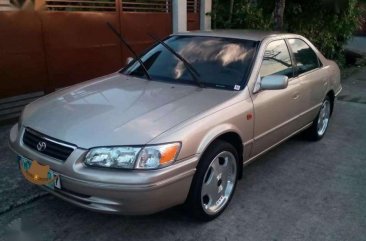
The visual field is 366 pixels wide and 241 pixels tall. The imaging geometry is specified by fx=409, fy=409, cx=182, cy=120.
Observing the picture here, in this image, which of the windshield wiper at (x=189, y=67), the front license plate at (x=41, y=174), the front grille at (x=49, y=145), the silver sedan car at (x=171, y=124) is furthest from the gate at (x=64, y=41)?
the front license plate at (x=41, y=174)

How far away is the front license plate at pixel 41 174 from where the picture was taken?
2881mm

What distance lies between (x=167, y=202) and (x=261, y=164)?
199cm

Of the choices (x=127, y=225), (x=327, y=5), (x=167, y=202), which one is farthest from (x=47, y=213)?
(x=327, y=5)

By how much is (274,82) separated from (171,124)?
3.96 feet

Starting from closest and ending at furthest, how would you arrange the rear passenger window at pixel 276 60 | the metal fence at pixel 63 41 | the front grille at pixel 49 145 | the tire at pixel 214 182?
the front grille at pixel 49 145, the tire at pixel 214 182, the rear passenger window at pixel 276 60, the metal fence at pixel 63 41

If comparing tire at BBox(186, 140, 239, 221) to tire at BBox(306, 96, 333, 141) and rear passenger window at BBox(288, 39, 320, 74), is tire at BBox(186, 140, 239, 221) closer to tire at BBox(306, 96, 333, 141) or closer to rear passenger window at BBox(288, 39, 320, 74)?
rear passenger window at BBox(288, 39, 320, 74)

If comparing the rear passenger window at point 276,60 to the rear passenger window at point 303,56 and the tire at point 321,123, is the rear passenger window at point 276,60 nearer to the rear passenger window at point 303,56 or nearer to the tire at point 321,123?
the rear passenger window at point 303,56

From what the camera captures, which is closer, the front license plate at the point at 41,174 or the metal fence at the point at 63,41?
the front license plate at the point at 41,174

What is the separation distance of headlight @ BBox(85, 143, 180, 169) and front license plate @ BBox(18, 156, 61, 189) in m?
0.30

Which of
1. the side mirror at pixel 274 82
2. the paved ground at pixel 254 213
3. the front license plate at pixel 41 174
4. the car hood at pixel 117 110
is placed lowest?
the paved ground at pixel 254 213

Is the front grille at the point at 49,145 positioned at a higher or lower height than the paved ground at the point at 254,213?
higher

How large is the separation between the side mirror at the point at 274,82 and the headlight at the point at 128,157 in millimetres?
1376

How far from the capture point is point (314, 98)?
4.98m

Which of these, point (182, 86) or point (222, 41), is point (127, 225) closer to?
point (182, 86)
